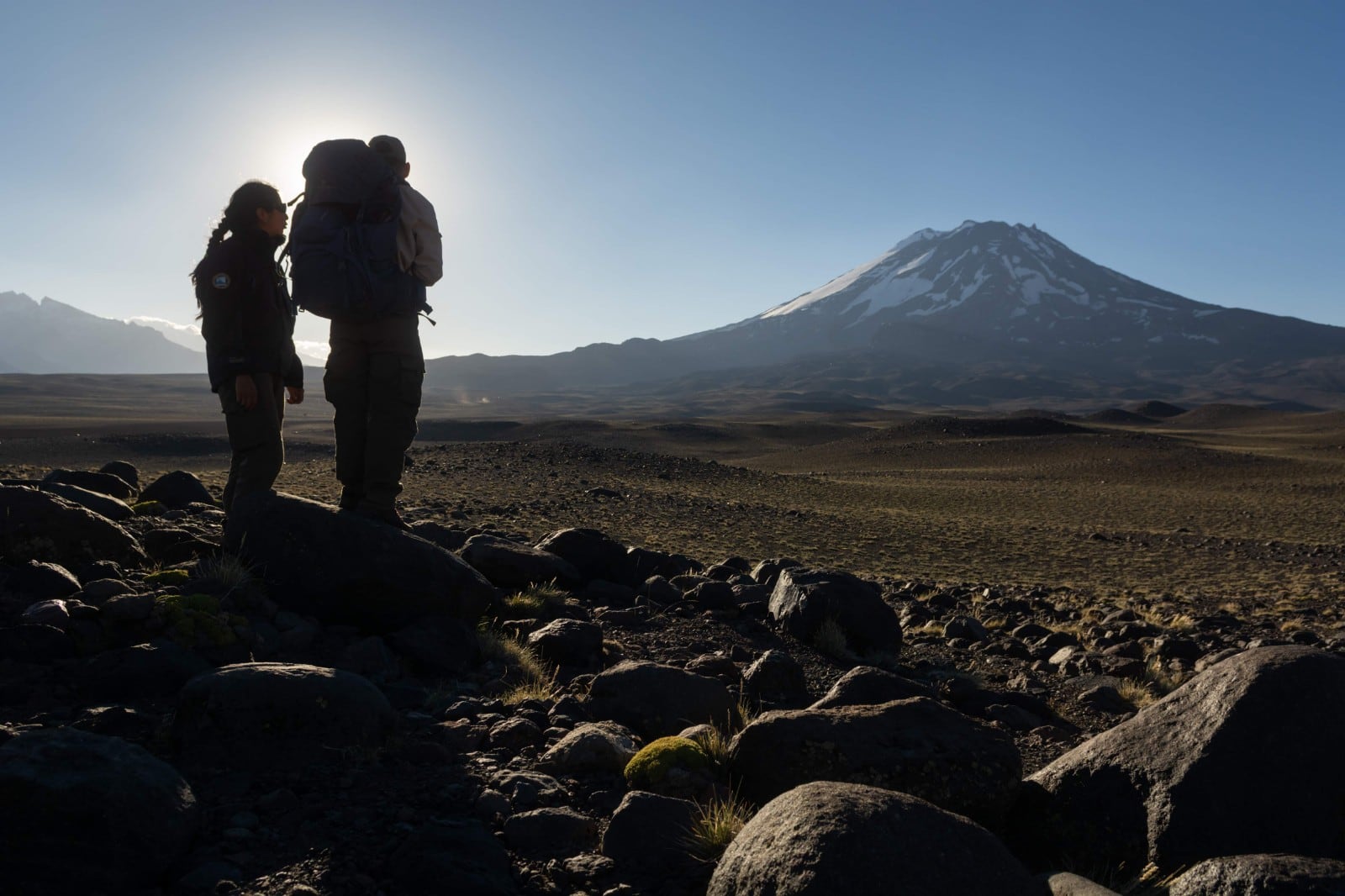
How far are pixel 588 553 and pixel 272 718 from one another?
13.7ft

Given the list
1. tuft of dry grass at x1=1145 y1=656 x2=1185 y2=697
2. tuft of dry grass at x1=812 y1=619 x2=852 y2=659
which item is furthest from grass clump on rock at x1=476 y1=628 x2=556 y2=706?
tuft of dry grass at x1=1145 y1=656 x2=1185 y2=697

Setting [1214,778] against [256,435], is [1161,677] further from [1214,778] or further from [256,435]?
[256,435]

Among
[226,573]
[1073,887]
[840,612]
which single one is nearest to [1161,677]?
[840,612]

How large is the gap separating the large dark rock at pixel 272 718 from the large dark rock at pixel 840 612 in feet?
11.9

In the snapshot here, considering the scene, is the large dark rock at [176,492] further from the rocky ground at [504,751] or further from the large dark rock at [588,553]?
the large dark rock at [588,553]

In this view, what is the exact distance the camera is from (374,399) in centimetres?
493

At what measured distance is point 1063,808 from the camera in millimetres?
2990

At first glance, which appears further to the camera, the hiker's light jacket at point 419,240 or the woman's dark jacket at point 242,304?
the woman's dark jacket at point 242,304

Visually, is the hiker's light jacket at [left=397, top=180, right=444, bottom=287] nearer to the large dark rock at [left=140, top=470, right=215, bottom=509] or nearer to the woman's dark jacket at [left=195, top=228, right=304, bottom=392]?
the woman's dark jacket at [left=195, top=228, right=304, bottom=392]

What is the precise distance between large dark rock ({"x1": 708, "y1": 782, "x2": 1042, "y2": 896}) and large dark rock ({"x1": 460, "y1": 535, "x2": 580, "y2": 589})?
12.6ft

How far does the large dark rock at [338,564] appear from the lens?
168 inches

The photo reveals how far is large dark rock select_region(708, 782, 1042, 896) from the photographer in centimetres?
209

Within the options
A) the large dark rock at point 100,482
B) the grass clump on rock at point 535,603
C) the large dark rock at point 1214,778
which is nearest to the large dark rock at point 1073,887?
the large dark rock at point 1214,778

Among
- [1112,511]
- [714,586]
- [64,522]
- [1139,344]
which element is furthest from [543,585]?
[1139,344]
